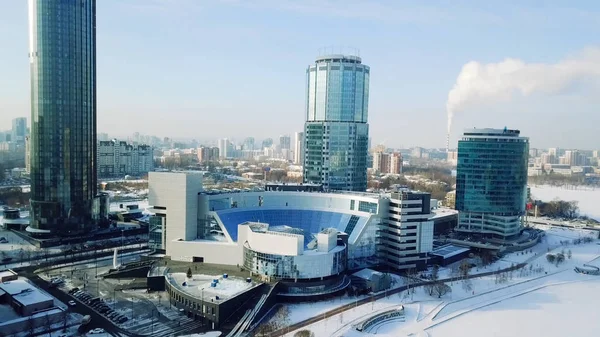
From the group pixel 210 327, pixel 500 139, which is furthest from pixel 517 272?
pixel 210 327

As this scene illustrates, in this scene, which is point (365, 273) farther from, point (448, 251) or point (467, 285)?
point (448, 251)

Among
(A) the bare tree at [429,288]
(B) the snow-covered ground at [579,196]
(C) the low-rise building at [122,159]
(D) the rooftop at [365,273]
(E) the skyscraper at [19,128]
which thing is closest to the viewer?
(A) the bare tree at [429,288]

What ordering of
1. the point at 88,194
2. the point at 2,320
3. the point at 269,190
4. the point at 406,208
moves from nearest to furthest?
the point at 2,320 → the point at 406,208 → the point at 269,190 → the point at 88,194

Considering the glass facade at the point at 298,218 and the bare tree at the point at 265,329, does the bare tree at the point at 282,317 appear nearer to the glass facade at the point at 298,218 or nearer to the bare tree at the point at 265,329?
the bare tree at the point at 265,329

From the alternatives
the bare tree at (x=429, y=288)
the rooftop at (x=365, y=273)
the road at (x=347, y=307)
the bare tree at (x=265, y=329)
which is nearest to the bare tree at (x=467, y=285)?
the road at (x=347, y=307)

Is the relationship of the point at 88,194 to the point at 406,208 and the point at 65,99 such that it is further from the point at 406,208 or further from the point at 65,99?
the point at 406,208
